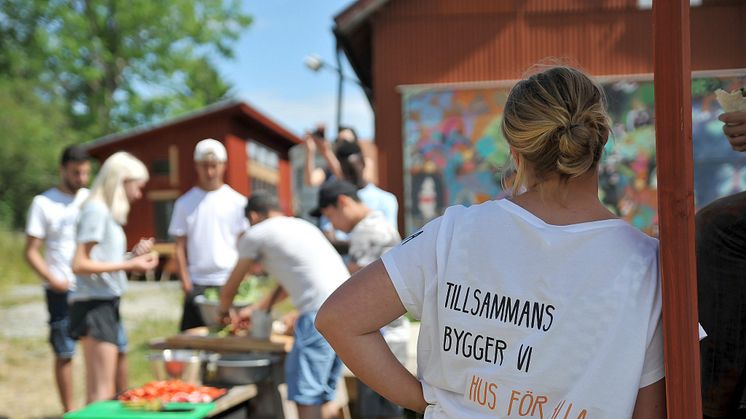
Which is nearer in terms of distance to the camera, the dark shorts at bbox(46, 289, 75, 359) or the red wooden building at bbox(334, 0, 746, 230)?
the dark shorts at bbox(46, 289, 75, 359)

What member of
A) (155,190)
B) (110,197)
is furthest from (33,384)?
(155,190)

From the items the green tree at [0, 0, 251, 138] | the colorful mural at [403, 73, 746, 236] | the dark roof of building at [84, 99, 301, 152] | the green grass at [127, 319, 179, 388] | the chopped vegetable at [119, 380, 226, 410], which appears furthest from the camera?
the green tree at [0, 0, 251, 138]

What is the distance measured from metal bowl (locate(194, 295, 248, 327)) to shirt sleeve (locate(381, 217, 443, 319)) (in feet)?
12.0

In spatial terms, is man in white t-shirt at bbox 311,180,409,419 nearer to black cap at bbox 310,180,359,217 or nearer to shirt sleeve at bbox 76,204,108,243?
black cap at bbox 310,180,359,217

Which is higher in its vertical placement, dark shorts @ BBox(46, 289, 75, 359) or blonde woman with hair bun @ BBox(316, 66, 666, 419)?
blonde woman with hair bun @ BBox(316, 66, 666, 419)

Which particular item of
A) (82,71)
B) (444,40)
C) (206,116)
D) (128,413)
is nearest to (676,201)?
(128,413)

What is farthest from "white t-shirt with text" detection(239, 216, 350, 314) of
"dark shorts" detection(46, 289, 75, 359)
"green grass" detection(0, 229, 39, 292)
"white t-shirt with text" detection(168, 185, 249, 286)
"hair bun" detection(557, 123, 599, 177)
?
"green grass" detection(0, 229, 39, 292)

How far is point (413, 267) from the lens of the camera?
1.71m

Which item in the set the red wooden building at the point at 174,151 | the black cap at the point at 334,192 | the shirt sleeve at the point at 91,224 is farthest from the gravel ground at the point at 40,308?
the black cap at the point at 334,192

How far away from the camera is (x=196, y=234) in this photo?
579 cm

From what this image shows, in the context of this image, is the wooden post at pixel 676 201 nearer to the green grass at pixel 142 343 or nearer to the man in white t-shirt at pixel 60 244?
the man in white t-shirt at pixel 60 244

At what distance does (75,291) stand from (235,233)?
126 cm

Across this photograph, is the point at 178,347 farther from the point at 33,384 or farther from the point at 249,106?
the point at 249,106

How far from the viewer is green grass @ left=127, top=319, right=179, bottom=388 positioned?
7865mm
